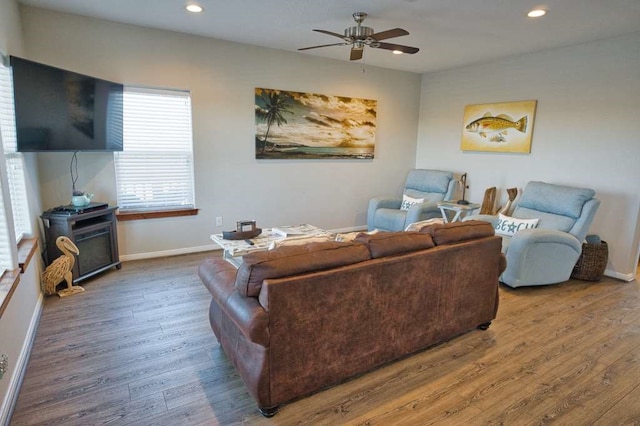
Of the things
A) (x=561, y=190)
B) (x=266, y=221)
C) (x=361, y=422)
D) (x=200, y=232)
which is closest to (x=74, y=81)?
(x=200, y=232)

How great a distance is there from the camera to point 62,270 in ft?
10.4

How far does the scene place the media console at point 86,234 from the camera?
10.7 ft

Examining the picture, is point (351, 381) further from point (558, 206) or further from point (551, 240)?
point (558, 206)

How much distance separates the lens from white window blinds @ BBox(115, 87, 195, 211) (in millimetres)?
Result: 3984

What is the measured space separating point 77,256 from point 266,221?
7.47 feet

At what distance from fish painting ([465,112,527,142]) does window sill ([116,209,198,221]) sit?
4.19 m

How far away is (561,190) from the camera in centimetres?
393

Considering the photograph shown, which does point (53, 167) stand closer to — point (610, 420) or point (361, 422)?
point (361, 422)

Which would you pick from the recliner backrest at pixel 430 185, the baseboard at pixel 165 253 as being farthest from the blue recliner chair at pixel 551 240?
the baseboard at pixel 165 253

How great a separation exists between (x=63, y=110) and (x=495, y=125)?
5.16m

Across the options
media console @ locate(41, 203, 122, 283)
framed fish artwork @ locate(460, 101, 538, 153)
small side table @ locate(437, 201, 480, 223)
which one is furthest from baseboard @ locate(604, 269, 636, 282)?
media console @ locate(41, 203, 122, 283)

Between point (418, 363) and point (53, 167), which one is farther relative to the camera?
point (53, 167)

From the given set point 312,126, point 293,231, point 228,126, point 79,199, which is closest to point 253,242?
point 293,231

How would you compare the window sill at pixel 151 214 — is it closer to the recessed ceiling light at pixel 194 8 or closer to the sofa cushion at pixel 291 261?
the recessed ceiling light at pixel 194 8
